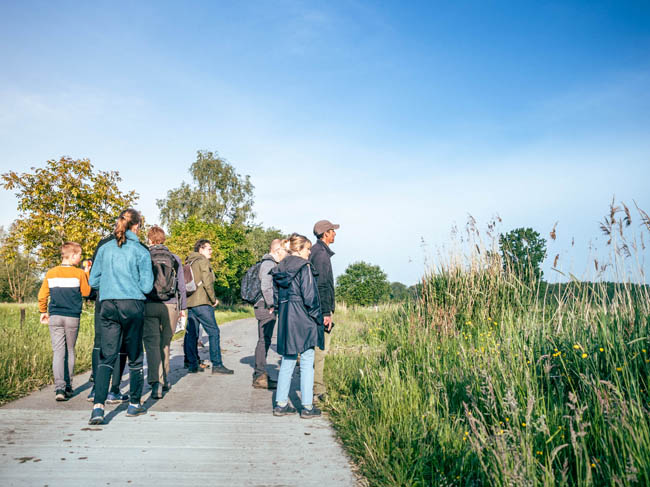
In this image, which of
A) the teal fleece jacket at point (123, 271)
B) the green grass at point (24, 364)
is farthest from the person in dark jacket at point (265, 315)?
the green grass at point (24, 364)

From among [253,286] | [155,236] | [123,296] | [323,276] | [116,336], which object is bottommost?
[116,336]

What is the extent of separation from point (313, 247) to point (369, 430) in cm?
285

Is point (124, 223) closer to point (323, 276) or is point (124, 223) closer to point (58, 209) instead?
point (323, 276)

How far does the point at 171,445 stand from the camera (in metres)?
4.21

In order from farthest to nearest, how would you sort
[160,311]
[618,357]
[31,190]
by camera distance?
[31,190], [160,311], [618,357]

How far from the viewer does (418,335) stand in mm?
7066

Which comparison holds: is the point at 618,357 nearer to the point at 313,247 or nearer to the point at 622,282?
the point at 622,282

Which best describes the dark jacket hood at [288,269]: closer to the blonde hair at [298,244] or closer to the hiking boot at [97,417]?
the blonde hair at [298,244]

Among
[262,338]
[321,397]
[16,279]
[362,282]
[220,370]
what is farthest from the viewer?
[362,282]

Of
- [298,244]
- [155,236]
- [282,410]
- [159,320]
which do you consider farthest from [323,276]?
[155,236]

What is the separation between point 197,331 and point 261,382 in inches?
69.6

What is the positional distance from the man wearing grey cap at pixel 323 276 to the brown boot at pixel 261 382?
788 millimetres

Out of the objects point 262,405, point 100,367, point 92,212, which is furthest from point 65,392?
point 92,212

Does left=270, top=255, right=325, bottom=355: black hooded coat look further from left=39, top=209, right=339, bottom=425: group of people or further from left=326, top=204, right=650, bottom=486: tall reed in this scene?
left=326, top=204, right=650, bottom=486: tall reed
